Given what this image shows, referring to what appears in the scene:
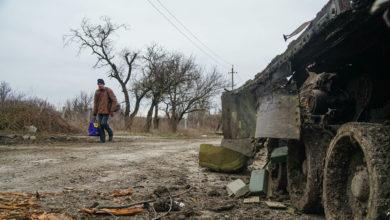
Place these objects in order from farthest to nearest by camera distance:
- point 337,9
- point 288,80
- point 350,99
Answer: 1. point 288,80
2. point 350,99
3. point 337,9

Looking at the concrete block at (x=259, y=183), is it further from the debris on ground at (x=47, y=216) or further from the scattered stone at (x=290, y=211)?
the debris on ground at (x=47, y=216)

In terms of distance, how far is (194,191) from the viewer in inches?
117

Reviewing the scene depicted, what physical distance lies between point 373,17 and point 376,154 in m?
0.71

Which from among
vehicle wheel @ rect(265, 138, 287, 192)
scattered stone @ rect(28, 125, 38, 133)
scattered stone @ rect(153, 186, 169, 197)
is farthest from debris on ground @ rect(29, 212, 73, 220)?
scattered stone @ rect(28, 125, 38, 133)

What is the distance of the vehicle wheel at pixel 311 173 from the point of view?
2172 millimetres

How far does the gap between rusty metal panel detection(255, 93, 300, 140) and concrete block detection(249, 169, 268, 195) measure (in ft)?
1.70

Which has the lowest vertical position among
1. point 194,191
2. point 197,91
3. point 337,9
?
point 194,191

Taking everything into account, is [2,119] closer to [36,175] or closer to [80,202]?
[36,175]

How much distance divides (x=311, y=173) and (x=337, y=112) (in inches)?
24.7

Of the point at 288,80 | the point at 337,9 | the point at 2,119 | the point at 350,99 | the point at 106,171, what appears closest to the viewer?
the point at 337,9

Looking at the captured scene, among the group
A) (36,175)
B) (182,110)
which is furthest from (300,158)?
(182,110)

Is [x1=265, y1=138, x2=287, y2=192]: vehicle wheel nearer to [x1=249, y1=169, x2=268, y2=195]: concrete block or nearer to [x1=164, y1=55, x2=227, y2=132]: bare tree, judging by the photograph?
[x1=249, y1=169, x2=268, y2=195]: concrete block

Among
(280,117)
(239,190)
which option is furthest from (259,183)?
(280,117)

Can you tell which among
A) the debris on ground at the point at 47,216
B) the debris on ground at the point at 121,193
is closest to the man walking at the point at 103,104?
the debris on ground at the point at 121,193
